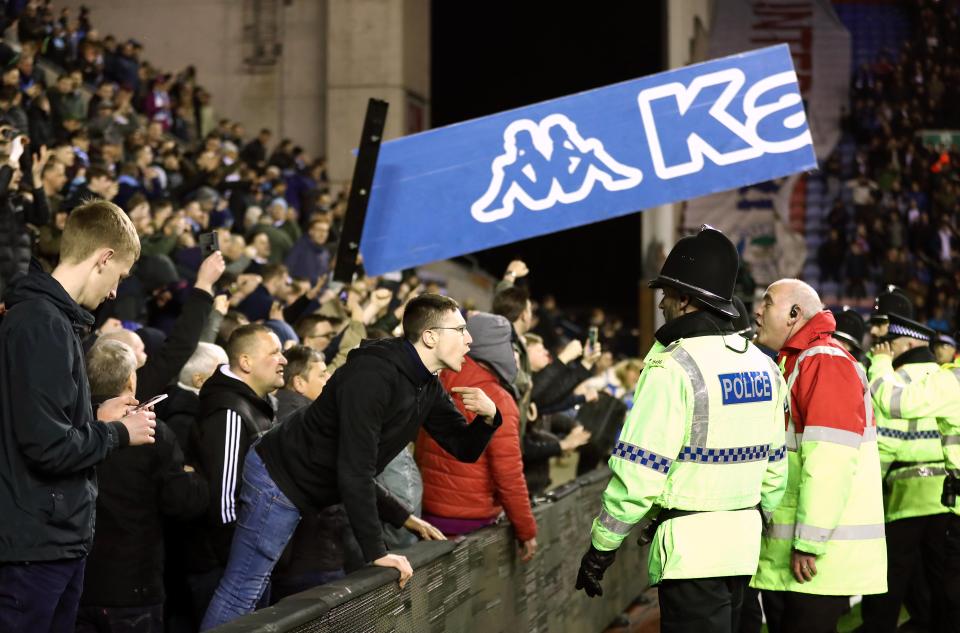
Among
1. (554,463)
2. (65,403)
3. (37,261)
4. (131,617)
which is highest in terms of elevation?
(37,261)

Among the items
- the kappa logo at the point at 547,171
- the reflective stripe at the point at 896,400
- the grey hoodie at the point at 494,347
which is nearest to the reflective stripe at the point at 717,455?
the grey hoodie at the point at 494,347

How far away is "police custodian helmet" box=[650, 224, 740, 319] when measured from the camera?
183 inches

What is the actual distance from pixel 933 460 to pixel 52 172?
19.3 ft

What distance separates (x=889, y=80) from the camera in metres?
28.4

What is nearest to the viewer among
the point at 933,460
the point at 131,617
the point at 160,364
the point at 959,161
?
the point at 131,617

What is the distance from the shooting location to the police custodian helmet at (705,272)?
4.65m

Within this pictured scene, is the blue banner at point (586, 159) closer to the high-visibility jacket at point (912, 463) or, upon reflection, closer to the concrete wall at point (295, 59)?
the high-visibility jacket at point (912, 463)

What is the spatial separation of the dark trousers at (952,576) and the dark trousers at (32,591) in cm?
499

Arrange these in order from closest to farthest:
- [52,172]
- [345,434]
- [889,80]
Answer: [345,434] → [52,172] → [889,80]

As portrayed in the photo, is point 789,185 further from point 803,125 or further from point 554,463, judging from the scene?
point 803,125

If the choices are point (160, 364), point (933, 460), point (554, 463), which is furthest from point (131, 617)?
point (554, 463)

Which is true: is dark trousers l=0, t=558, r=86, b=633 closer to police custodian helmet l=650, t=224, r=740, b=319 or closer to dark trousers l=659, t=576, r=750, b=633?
dark trousers l=659, t=576, r=750, b=633

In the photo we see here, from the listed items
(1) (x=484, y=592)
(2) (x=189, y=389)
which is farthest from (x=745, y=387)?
(2) (x=189, y=389)

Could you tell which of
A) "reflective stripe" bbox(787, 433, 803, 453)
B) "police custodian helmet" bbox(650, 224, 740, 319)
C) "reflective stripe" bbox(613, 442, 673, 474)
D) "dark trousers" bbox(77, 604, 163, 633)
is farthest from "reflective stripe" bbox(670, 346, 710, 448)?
"dark trousers" bbox(77, 604, 163, 633)
